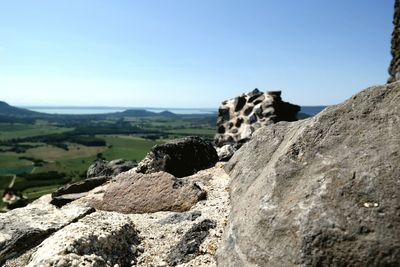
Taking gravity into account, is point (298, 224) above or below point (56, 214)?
above

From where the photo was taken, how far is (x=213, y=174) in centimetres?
1451

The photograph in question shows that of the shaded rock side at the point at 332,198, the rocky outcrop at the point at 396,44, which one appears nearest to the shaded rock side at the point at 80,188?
the shaded rock side at the point at 332,198

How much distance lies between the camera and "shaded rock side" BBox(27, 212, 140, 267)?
787 centimetres

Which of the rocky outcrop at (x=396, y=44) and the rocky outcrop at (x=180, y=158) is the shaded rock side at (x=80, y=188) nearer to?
the rocky outcrop at (x=180, y=158)

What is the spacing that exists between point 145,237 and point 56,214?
10.4 ft

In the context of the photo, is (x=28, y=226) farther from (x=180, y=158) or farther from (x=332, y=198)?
(x=332, y=198)

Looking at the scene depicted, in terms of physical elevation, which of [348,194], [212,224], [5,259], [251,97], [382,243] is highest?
[251,97]

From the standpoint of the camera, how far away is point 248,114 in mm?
23844

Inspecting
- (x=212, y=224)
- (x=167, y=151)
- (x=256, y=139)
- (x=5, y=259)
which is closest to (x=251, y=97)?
(x=167, y=151)

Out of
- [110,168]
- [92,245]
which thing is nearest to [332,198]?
[92,245]

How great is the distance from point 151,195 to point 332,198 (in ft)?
22.0

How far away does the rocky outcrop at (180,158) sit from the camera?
615 inches

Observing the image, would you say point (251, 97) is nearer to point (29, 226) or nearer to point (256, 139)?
point (256, 139)

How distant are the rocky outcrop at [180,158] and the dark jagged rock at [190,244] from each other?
559cm
